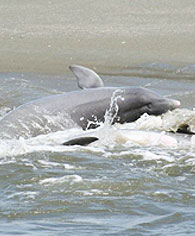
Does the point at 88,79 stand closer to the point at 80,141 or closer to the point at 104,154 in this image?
the point at 80,141

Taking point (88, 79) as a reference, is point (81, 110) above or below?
below

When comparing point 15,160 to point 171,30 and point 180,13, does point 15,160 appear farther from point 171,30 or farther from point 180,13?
point 180,13

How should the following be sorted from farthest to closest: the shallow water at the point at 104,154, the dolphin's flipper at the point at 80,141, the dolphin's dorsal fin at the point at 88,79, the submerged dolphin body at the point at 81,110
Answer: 1. the dolphin's dorsal fin at the point at 88,79
2. the submerged dolphin body at the point at 81,110
3. the dolphin's flipper at the point at 80,141
4. the shallow water at the point at 104,154

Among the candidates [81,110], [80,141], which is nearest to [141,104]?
[81,110]

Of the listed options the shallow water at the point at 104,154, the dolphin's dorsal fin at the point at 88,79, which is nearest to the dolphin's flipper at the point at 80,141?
the shallow water at the point at 104,154

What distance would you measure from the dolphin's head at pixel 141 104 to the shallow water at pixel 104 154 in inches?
5.8

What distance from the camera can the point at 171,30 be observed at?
17984 mm

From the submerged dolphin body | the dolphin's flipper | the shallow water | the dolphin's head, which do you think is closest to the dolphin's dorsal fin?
the submerged dolphin body

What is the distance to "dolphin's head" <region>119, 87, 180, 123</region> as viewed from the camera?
9.98 m

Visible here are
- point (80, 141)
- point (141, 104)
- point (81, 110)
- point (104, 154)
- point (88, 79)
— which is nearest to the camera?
point (104, 154)

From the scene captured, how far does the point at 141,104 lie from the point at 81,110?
870 millimetres

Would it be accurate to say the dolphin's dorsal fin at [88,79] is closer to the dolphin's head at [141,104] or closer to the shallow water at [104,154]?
the dolphin's head at [141,104]

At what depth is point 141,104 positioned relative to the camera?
10055 mm

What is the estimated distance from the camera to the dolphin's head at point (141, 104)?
9977 mm
